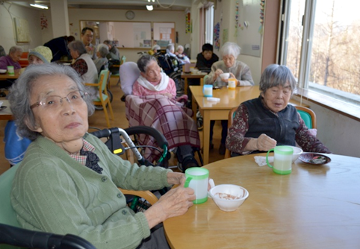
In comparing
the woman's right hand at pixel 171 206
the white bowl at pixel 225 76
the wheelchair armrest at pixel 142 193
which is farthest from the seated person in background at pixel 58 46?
the woman's right hand at pixel 171 206

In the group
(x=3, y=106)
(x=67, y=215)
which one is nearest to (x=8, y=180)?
(x=67, y=215)

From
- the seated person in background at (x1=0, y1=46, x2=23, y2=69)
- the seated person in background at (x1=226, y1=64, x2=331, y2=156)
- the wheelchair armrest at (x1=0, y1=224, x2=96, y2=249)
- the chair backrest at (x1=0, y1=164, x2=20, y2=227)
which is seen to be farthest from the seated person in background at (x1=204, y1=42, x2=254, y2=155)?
the seated person in background at (x1=0, y1=46, x2=23, y2=69)

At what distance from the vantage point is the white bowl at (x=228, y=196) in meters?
0.93

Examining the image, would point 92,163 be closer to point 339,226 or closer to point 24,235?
point 24,235

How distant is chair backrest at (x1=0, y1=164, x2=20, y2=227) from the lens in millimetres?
830

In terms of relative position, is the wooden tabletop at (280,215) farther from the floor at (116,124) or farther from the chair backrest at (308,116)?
the floor at (116,124)

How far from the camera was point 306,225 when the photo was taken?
88cm

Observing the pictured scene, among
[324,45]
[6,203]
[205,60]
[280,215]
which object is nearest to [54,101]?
[6,203]

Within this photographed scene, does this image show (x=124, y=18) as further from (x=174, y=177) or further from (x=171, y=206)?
(x=171, y=206)

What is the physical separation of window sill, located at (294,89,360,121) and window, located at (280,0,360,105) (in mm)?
53

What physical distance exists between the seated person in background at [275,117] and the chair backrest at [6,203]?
113cm

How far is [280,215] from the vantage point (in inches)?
36.7

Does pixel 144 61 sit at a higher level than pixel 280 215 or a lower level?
higher

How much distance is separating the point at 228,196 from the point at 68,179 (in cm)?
52
